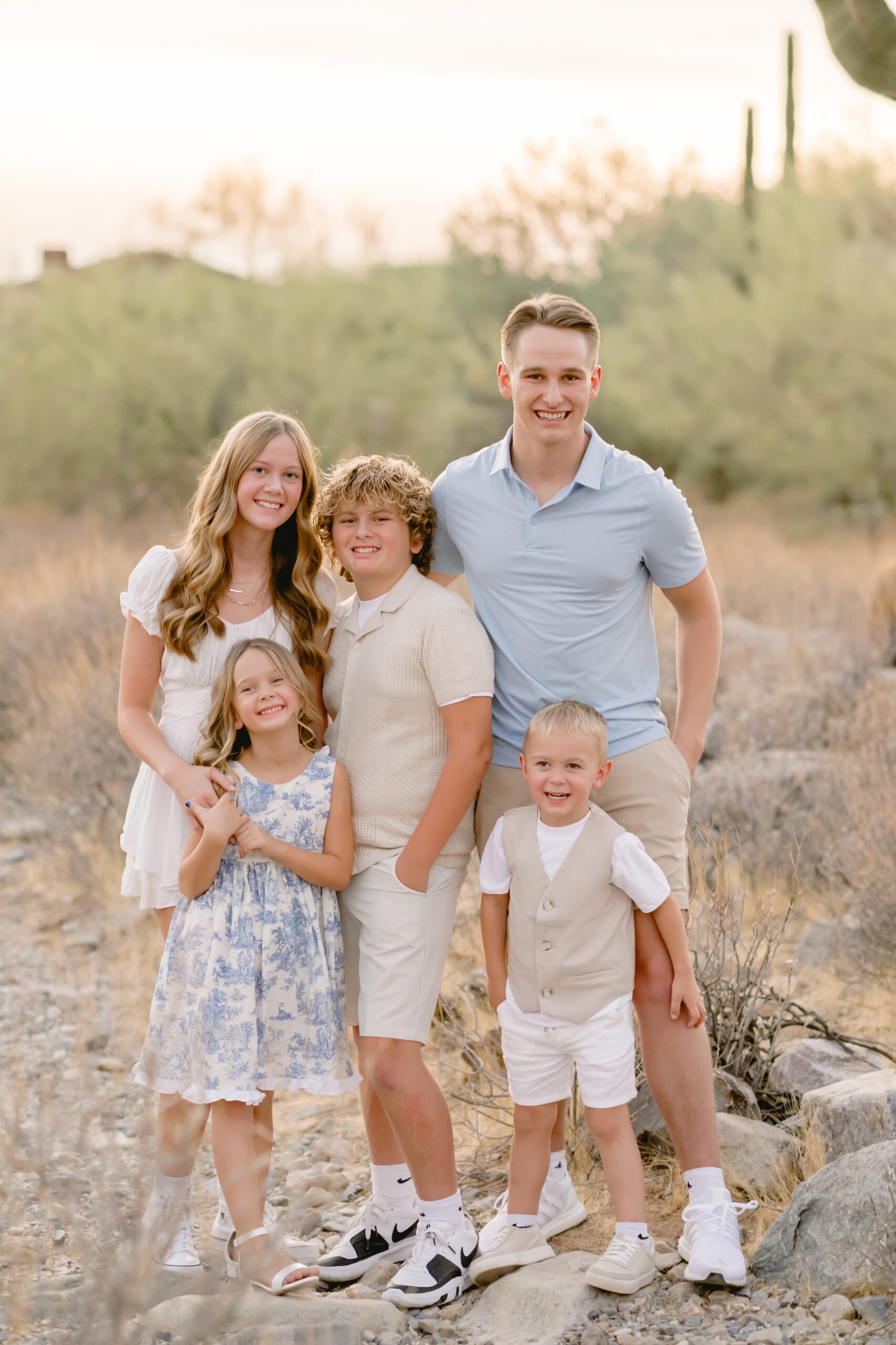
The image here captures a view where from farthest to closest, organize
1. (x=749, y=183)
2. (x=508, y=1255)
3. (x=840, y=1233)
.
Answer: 1. (x=749, y=183)
2. (x=508, y=1255)
3. (x=840, y=1233)

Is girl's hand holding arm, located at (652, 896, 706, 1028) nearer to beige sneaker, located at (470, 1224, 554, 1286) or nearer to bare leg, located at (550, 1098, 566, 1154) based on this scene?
bare leg, located at (550, 1098, 566, 1154)

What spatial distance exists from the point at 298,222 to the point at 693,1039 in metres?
21.6

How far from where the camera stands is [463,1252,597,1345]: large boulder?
309cm

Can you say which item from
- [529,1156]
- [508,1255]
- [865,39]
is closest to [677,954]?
[529,1156]

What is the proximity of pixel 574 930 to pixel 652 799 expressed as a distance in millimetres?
408

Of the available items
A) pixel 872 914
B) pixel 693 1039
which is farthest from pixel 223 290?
pixel 693 1039

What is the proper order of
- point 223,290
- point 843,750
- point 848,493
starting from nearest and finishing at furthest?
1. point 843,750
2. point 848,493
3. point 223,290

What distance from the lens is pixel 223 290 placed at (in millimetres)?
22172

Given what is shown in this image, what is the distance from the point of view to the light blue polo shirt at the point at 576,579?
3.37 meters

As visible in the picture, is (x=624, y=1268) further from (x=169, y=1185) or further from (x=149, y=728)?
(x=149, y=728)

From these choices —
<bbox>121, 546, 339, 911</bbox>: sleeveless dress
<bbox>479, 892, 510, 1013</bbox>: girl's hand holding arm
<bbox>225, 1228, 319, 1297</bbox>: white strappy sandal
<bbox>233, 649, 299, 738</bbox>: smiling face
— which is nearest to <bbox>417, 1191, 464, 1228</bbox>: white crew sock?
<bbox>225, 1228, 319, 1297</bbox>: white strappy sandal

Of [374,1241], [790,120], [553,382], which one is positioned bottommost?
[374,1241]

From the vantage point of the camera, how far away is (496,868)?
333 cm

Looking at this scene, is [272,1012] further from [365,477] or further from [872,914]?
[872,914]
